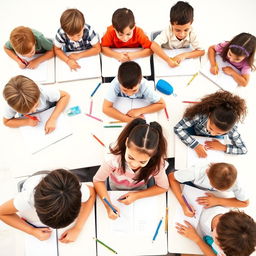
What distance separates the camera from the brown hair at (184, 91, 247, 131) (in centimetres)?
151

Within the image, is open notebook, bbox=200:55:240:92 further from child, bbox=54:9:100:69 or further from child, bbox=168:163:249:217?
child, bbox=54:9:100:69

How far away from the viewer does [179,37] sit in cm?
196

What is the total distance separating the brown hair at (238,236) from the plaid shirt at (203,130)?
0.46 metres

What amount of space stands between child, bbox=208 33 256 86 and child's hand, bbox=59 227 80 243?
1360 millimetres

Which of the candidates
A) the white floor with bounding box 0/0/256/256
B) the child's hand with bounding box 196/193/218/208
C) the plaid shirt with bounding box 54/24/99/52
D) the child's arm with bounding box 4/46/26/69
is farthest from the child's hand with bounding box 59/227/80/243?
the white floor with bounding box 0/0/256/256

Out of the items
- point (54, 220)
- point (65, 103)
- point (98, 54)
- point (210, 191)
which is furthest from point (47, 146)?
point (210, 191)

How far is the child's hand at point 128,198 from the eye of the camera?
151 cm

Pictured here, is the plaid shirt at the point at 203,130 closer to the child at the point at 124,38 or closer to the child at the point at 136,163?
the child at the point at 136,163

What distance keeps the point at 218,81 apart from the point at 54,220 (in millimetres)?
1383

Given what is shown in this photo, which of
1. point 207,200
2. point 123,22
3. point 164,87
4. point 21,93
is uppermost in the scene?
point 123,22

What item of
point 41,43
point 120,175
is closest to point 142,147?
point 120,175

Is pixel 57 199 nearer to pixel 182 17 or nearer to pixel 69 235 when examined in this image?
pixel 69 235

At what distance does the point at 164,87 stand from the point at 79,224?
1.00 m

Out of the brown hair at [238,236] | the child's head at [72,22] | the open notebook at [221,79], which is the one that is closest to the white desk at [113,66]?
the child's head at [72,22]
